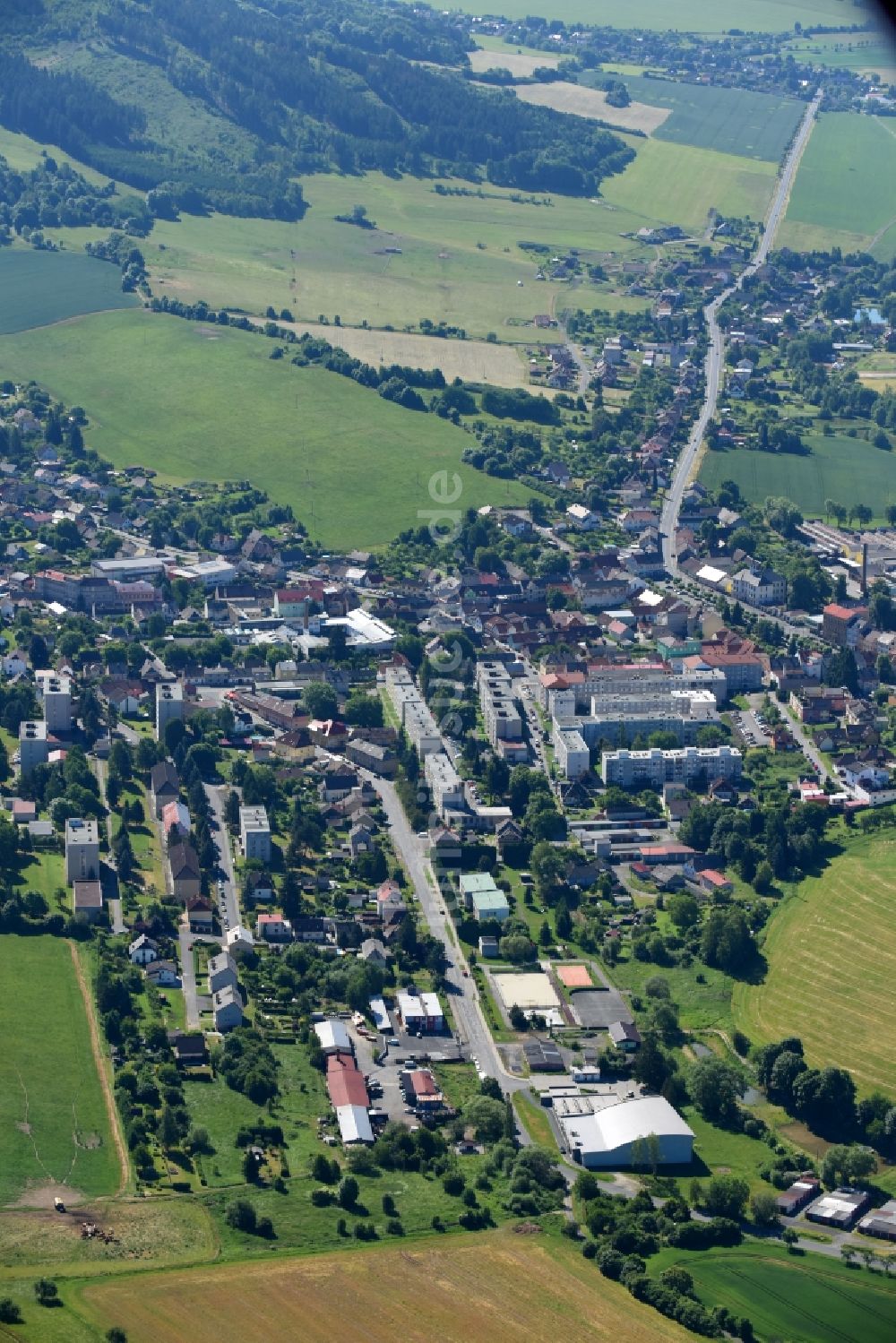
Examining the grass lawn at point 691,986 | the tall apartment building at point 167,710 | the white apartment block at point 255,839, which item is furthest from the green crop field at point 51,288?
the grass lawn at point 691,986

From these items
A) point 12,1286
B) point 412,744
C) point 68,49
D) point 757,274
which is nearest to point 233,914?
point 412,744

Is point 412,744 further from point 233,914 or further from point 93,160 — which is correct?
point 93,160

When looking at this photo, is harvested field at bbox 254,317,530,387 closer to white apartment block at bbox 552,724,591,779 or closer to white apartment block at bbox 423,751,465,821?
white apartment block at bbox 552,724,591,779

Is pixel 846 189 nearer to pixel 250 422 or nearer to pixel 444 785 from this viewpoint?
pixel 250 422

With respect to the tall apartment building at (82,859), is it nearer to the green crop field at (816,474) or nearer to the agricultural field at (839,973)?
the agricultural field at (839,973)

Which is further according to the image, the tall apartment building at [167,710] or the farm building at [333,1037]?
the tall apartment building at [167,710]

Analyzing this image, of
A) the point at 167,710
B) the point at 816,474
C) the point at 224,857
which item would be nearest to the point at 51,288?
the point at 816,474

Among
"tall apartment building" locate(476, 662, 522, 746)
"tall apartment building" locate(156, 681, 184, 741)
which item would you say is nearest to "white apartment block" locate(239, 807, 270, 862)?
"tall apartment building" locate(156, 681, 184, 741)
